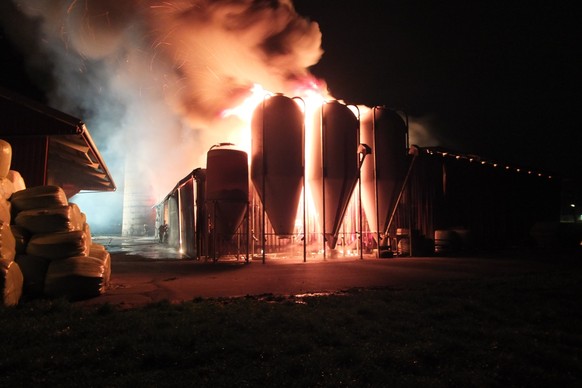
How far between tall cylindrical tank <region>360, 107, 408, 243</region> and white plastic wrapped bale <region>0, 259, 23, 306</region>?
1271 centimetres

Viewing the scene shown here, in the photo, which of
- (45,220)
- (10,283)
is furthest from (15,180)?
(10,283)

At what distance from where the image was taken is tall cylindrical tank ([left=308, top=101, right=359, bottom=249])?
1489 centimetres

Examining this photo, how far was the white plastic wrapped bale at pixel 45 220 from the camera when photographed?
261 inches

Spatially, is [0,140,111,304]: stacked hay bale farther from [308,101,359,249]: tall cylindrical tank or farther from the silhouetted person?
the silhouetted person

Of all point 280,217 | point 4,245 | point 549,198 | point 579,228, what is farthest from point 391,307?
point 549,198

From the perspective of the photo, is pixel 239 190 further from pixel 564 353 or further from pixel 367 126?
pixel 564 353

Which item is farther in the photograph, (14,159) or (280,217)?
(280,217)

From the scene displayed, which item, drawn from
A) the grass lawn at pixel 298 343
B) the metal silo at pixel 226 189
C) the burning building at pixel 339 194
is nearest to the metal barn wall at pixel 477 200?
the burning building at pixel 339 194

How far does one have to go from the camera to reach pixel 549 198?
2255cm

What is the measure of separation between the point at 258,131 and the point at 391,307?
9.74 m

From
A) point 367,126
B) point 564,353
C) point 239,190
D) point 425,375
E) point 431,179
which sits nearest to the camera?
point 425,375

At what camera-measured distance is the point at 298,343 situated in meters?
3.95

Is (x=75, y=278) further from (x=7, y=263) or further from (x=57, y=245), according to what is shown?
(x=7, y=263)

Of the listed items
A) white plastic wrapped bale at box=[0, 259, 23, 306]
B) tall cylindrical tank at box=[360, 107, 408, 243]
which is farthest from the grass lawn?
A: tall cylindrical tank at box=[360, 107, 408, 243]
